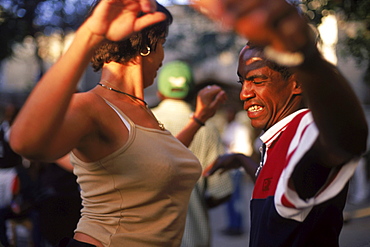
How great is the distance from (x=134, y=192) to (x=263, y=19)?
3.85ft

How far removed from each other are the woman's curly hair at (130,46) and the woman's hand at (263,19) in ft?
3.79

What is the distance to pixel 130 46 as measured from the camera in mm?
2129

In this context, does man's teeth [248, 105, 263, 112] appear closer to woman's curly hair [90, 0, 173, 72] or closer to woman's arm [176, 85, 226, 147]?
woman's curly hair [90, 0, 173, 72]

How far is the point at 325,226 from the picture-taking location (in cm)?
151

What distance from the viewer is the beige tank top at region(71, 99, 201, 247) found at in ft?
6.22

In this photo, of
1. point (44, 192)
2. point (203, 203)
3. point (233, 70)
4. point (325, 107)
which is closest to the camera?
point (325, 107)

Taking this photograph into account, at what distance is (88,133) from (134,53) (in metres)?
0.60

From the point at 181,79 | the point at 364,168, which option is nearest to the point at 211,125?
the point at 181,79

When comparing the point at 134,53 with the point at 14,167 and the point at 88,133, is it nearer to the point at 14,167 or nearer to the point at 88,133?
the point at 88,133

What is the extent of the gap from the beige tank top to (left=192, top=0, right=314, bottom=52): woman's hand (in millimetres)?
998

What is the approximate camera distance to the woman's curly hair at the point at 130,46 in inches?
83.3

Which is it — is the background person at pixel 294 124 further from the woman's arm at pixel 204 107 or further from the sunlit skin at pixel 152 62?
the woman's arm at pixel 204 107

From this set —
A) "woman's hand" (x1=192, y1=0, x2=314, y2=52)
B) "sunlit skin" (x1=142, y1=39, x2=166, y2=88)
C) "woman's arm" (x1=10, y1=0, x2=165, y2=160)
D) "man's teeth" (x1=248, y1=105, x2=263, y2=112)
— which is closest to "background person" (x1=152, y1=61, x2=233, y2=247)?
"sunlit skin" (x1=142, y1=39, x2=166, y2=88)

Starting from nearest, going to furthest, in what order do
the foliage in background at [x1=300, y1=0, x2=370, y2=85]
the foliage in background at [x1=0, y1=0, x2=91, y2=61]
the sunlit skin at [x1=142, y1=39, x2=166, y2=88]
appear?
the sunlit skin at [x1=142, y1=39, x2=166, y2=88] → the foliage in background at [x1=300, y1=0, x2=370, y2=85] → the foliage in background at [x1=0, y1=0, x2=91, y2=61]
